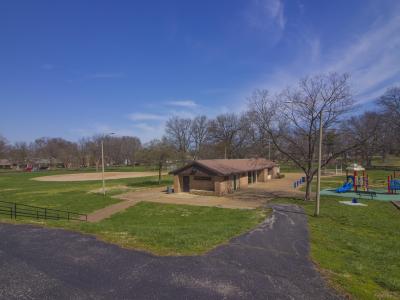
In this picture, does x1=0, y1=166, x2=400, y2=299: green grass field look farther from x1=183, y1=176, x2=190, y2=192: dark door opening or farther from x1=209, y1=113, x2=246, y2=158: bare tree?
x1=209, y1=113, x2=246, y2=158: bare tree

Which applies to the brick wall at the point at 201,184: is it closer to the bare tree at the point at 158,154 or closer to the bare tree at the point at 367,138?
the bare tree at the point at 158,154

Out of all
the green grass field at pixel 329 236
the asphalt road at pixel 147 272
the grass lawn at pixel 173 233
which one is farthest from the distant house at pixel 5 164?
the asphalt road at pixel 147 272

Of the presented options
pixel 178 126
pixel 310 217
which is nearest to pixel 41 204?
pixel 310 217

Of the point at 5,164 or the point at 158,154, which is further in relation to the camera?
the point at 5,164

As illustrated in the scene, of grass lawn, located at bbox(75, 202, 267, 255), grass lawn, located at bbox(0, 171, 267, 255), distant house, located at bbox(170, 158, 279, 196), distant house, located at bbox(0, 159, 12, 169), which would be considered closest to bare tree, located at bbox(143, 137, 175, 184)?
distant house, located at bbox(170, 158, 279, 196)

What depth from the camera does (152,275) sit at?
6.57 metres

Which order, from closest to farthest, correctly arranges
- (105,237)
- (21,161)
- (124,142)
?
1. (105,237)
2. (21,161)
3. (124,142)

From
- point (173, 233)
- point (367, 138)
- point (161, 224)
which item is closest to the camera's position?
point (173, 233)

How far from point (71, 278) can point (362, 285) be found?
7.63 meters

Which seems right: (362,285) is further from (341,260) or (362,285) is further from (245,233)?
(245,233)

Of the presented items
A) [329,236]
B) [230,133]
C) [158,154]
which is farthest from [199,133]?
[329,236]

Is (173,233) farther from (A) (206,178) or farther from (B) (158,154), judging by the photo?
(B) (158,154)

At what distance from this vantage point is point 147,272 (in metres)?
6.75

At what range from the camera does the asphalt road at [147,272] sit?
5.79 metres
